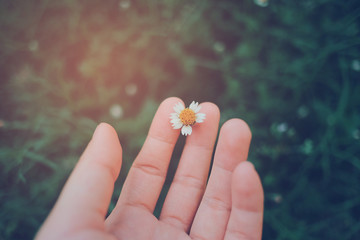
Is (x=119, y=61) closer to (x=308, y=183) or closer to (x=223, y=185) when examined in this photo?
(x=223, y=185)

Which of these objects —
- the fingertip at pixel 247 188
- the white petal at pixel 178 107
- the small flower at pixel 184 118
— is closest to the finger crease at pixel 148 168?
the small flower at pixel 184 118

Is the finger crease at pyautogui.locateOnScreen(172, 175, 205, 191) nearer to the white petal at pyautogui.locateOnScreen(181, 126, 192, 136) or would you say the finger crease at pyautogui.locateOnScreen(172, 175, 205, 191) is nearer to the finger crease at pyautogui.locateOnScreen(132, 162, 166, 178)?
the finger crease at pyautogui.locateOnScreen(132, 162, 166, 178)

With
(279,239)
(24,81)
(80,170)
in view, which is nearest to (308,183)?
(279,239)

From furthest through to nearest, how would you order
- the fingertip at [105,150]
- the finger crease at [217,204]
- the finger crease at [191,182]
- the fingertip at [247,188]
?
the finger crease at [191,182], the finger crease at [217,204], the fingertip at [247,188], the fingertip at [105,150]

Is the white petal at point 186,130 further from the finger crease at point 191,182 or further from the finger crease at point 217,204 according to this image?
the finger crease at point 217,204

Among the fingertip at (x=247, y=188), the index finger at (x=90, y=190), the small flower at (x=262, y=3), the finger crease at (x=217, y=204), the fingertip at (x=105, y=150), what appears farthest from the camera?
the small flower at (x=262, y=3)

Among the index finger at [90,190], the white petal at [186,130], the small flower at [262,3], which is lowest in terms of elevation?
the index finger at [90,190]
